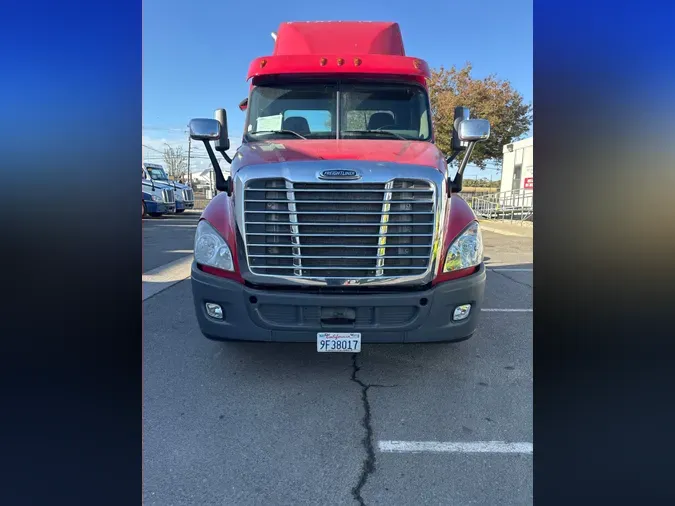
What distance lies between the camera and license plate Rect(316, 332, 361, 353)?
301 cm

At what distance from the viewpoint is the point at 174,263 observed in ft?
28.8

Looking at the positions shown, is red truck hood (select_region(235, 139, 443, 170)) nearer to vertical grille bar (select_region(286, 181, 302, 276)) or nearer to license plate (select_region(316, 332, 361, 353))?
vertical grille bar (select_region(286, 181, 302, 276))

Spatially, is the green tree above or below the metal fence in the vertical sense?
above

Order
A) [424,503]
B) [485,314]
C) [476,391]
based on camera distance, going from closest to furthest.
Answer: [424,503], [476,391], [485,314]

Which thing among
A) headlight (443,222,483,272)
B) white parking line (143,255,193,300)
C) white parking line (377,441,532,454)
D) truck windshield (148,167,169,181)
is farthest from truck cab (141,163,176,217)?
white parking line (377,441,532,454)

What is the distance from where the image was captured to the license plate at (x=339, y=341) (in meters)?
3.01

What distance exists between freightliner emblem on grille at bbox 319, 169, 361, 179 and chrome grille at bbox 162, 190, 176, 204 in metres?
19.1

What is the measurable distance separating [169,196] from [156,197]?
141 centimetres

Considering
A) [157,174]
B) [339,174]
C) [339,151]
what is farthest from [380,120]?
[157,174]

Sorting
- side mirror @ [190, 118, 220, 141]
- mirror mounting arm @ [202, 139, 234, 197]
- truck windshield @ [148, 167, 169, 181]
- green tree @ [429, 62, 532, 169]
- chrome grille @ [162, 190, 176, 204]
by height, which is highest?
green tree @ [429, 62, 532, 169]

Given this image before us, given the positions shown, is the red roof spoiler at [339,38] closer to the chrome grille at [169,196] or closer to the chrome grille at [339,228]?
the chrome grille at [339,228]
